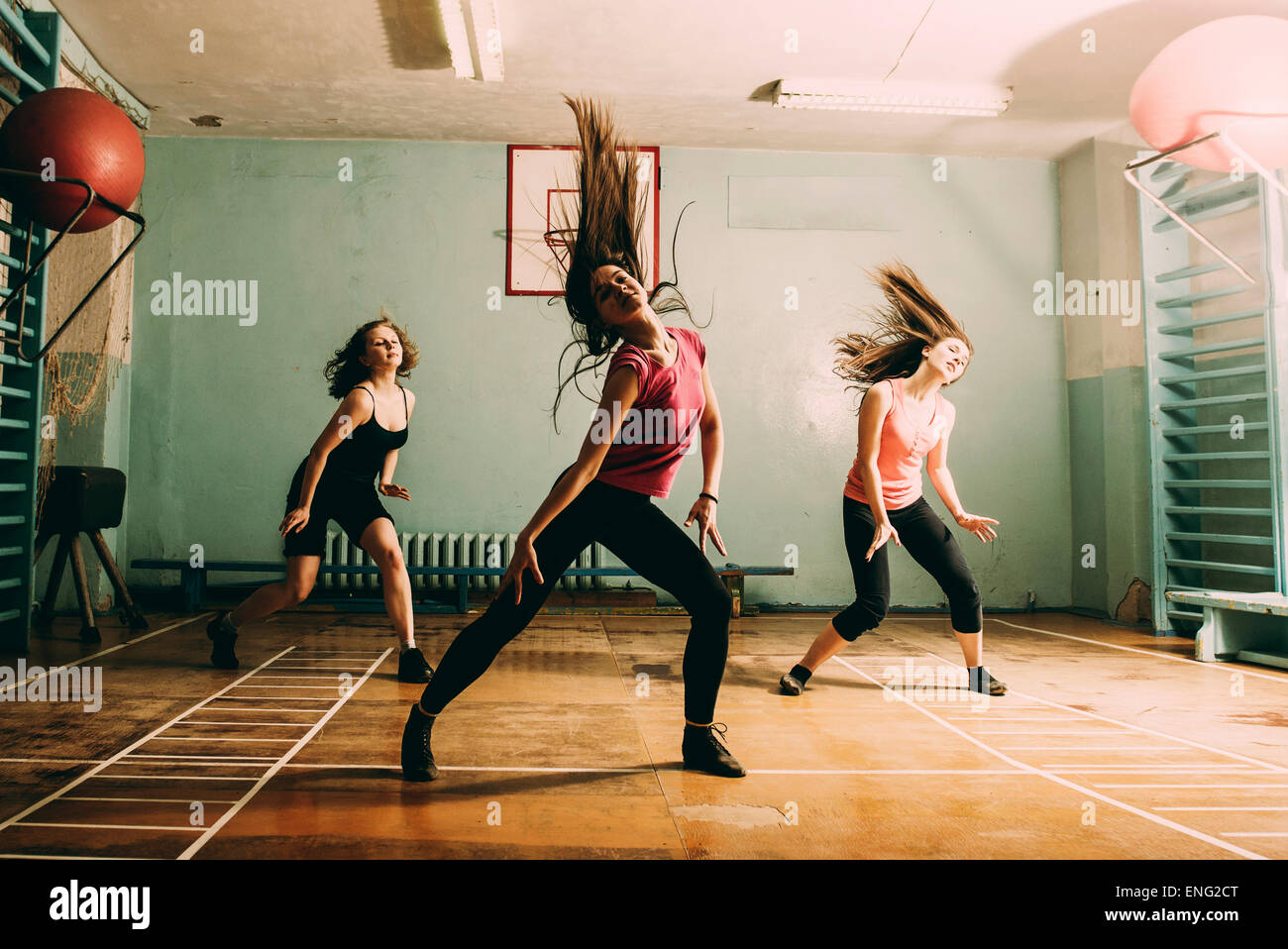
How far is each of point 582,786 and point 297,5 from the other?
4.72m

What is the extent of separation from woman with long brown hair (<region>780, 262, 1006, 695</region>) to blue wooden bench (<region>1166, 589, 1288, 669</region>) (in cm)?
170

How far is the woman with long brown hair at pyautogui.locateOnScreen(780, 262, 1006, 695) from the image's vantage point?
3479 mm

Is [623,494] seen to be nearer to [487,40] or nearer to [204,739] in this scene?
[204,739]

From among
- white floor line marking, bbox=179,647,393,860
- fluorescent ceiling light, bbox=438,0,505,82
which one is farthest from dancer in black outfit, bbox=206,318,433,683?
fluorescent ceiling light, bbox=438,0,505,82

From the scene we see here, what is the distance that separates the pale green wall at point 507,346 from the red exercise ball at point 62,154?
3.13 metres

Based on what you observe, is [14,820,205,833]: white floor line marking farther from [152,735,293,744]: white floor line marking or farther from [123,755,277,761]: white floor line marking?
[152,735,293,744]: white floor line marking

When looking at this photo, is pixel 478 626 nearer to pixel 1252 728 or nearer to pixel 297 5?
pixel 1252 728

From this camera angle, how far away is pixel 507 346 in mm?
6414

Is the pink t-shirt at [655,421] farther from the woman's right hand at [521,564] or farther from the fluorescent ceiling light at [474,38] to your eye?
the fluorescent ceiling light at [474,38]

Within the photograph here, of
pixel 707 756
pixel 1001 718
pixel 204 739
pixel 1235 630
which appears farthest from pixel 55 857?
pixel 1235 630

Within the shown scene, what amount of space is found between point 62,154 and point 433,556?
3583 millimetres

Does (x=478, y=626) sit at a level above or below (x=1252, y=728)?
above
